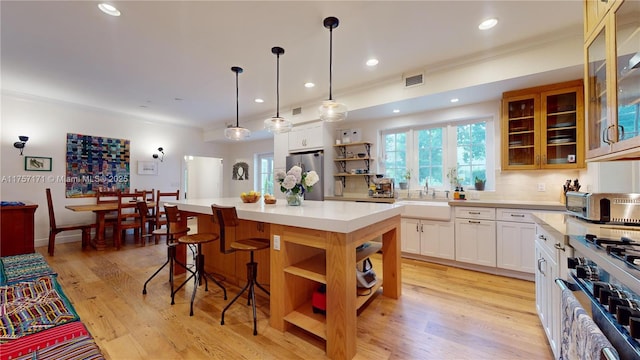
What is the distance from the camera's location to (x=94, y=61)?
3.15 m

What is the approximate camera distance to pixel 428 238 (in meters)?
3.58

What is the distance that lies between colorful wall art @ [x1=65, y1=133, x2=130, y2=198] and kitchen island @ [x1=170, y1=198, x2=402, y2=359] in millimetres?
4159

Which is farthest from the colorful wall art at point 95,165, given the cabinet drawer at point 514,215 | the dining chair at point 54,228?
the cabinet drawer at point 514,215

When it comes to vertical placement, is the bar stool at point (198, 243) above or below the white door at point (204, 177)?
below

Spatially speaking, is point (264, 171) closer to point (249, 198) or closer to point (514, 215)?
point (249, 198)

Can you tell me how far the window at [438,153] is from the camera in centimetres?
386

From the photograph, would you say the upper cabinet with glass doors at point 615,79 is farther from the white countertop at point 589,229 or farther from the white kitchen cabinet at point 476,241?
the white kitchen cabinet at point 476,241

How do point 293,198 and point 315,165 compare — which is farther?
point 315,165

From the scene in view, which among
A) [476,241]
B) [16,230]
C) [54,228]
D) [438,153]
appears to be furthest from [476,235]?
[16,230]

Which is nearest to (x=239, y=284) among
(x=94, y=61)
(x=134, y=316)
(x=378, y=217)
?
(x=134, y=316)

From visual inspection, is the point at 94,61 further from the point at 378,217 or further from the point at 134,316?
the point at 378,217

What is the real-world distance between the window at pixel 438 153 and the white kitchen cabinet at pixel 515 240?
37.1 inches

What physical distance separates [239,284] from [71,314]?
1398 millimetres

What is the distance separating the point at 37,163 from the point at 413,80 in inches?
257
